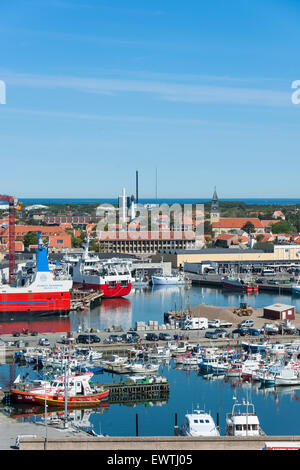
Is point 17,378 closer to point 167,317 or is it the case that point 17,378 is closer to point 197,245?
point 167,317

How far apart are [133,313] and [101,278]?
10.7 feet

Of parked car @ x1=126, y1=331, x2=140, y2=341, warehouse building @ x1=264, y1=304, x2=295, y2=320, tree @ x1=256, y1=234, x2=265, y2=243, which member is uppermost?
tree @ x1=256, y1=234, x2=265, y2=243

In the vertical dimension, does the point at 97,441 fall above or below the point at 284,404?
above

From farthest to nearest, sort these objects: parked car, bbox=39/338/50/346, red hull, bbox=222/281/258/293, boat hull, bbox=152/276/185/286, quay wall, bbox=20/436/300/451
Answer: boat hull, bbox=152/276/185/286 → red hull, bbox=222/281/258/293 → parked car, bbox=39/338/50/346 → quay wall, bbox=20/436/300/451

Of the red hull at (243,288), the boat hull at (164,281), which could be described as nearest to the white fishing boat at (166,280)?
the boat hull at (164,281)

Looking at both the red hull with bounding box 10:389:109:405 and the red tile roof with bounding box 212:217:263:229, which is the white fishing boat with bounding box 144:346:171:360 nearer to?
the red hull with bounding box 10:389:109:405

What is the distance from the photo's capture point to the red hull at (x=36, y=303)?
1728 cm

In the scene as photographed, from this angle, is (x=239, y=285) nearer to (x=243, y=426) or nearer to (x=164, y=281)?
(x=164, y=281)

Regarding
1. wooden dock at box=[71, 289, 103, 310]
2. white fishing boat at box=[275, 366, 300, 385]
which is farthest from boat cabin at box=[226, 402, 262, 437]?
wooden dock at box=[71, 289, 103, 310]

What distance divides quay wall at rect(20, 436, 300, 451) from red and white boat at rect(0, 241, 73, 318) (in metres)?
11.1

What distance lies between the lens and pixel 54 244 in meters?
30.7

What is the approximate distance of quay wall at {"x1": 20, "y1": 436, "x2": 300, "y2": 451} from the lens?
20.3ft

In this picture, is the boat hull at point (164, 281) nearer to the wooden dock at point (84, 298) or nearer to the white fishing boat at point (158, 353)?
the wooden dock at point (84, 298)

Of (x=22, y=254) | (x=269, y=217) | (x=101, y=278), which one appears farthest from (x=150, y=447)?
(x=269, y=217)
